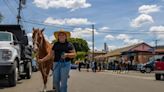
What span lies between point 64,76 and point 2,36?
10445mm

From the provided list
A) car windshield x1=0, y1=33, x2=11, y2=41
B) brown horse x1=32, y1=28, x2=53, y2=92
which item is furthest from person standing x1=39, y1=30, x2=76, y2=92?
car windshield x1=0, y1=33, x2=11, y2=41

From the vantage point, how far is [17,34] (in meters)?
24.6

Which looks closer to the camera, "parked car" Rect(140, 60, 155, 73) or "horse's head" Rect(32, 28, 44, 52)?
"horse's head" Rect(32, 28, 44, 52)

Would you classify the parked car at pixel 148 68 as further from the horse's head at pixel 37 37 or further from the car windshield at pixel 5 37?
the horse's head at pixel 37 37

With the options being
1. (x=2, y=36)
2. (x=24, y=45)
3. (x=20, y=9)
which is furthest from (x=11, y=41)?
(x=20, y=9)

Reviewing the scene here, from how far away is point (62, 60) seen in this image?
10391 mm

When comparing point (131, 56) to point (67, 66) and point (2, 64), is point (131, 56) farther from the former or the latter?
point (67, 66)

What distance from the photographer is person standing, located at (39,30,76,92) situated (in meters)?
10.3

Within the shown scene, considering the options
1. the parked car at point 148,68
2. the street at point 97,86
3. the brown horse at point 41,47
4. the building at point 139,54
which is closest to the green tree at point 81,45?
the building at point 139,54

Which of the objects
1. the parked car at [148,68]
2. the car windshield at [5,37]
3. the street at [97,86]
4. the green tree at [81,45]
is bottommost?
the parked car at [148,68]

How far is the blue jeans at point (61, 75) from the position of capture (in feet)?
33.7

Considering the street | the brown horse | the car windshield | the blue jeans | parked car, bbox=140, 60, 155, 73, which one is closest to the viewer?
the blue jeans

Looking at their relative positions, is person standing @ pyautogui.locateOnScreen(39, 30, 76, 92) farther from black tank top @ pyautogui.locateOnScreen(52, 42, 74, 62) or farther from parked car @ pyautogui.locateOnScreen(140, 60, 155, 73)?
parked car @ pyautogui.locateOnScreen(140, 60, 155, 73)

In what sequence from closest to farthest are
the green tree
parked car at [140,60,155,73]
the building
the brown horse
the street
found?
1. the brown horse
2. the street
3. parked car at [140,60,155,73]
4. the building
5. the green tree
